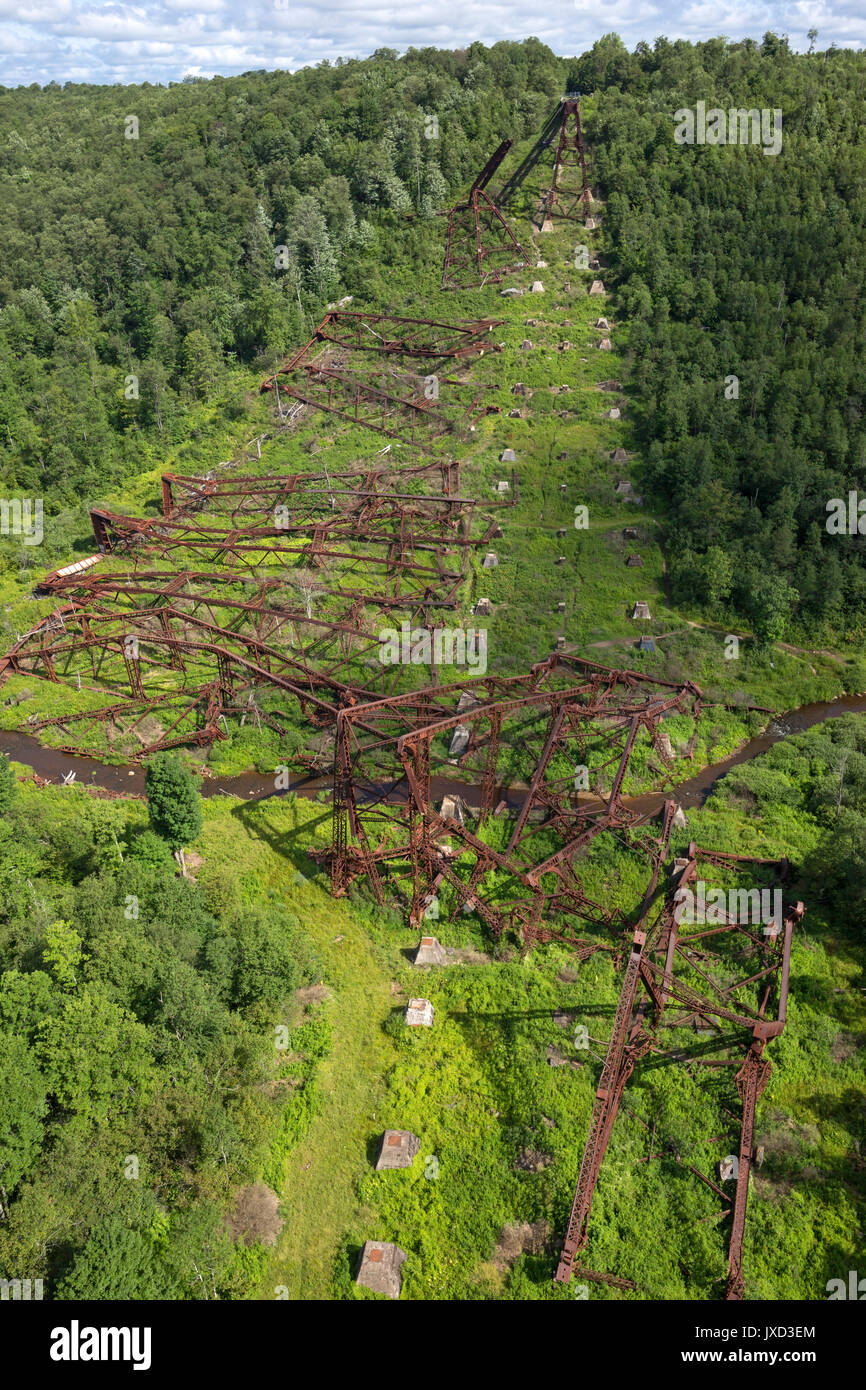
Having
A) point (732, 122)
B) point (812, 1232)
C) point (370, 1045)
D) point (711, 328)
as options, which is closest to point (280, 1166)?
point (370, 1045)

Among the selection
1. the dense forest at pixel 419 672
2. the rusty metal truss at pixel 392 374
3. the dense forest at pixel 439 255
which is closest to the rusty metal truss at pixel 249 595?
the dense forest at pixel 419 672

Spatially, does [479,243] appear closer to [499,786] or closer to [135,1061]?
[499,786]

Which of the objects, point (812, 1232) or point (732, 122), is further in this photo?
point (732, 122)

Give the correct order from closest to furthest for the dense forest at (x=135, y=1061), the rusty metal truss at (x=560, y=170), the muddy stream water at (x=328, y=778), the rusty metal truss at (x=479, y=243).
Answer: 1. the dense forest at (x=135, y=1061)
2. the muddy stream water at (x=328, y=778)
3. the rusty metal truss at (x=479, y=243)
4. the rusty metal truss at (x=560, y=170)

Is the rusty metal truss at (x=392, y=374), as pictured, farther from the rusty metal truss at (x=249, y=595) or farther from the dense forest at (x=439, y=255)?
the rusty metal truss at (x=249, y=595)

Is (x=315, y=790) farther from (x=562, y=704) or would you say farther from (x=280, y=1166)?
(x=280, y=1166)

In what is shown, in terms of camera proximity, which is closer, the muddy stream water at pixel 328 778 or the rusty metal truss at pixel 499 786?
the rusty metal truss at pixel 499 786
